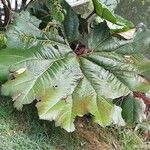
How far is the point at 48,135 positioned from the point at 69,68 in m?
0.47

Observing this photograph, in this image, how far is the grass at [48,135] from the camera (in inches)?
106

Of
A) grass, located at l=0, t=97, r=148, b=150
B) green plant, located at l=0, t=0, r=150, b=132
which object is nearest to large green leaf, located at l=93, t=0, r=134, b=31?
green plant, located at l=0, t=0, r=150, b=132

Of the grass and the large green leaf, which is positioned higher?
the large green leaf

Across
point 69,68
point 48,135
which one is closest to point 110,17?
point 69,68

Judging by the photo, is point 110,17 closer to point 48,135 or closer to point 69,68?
point 69,68

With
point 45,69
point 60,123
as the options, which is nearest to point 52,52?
point 45,69

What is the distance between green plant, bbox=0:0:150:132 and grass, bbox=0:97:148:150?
183 millimetres

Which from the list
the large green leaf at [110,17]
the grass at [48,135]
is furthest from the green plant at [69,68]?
the grass at [48,135]

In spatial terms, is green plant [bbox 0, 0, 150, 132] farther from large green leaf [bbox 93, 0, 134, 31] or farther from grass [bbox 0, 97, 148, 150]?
grass [bbox 0, 97, 148, 150]

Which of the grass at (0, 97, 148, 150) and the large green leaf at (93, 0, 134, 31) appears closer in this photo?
the grass at (0, 97, 148, 150)

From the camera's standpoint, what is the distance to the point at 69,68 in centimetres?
293

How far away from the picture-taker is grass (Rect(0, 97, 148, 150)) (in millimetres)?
2686

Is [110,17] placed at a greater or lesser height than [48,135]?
greater

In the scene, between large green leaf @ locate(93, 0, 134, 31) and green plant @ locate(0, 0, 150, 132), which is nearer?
green plant @ locate(0, 0, 150, 132)
